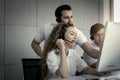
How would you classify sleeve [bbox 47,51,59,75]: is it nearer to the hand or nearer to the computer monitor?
the hand

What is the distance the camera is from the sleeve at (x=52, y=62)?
1.61 meters

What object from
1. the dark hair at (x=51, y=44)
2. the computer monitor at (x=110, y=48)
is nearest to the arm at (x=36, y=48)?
the dark hair at (x=51, y=44)

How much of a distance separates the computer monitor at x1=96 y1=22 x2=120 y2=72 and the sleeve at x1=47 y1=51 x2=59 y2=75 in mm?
368

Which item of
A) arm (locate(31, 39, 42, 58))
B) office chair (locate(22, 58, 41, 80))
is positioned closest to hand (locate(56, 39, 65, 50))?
office chair (locate(22, 58, 41, 80))

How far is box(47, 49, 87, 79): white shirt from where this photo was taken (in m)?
1.62

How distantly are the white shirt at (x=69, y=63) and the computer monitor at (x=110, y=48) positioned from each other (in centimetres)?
38

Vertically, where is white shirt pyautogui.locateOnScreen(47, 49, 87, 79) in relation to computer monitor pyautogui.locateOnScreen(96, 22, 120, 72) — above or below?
below

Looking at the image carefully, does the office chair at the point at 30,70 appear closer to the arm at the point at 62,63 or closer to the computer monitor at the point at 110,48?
the arm at the point at 62,63

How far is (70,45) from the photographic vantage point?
178 centimetres

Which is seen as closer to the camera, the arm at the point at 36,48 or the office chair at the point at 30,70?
the office chair at the point at 30,70

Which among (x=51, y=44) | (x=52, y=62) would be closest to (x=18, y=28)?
(x=51, y=44)

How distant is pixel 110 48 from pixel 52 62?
47 cm

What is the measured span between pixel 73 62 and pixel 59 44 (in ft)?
0.81

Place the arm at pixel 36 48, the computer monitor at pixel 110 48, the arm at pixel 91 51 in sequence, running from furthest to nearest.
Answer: the arm at pixel 36 48
the arm at pixel 91 51
the computer monitor at pixel 110 48
